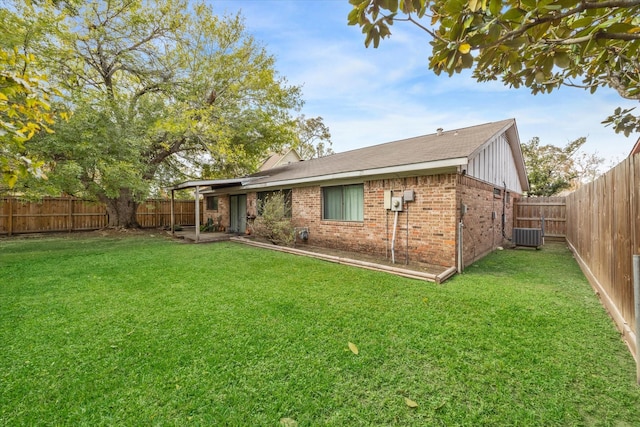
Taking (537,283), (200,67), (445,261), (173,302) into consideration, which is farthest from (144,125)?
(537,283)

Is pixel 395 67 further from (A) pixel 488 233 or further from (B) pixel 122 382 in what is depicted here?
(B) pixel 122 382

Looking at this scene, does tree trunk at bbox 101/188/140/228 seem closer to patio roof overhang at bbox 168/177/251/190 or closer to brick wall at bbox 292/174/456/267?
patio roof overhang at bbox 168/177/251/190

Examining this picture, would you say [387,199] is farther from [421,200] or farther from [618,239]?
[618,239]

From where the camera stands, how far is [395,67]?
8930mm

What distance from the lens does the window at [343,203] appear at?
26.4 feet

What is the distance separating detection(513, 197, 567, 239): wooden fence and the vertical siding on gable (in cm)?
92

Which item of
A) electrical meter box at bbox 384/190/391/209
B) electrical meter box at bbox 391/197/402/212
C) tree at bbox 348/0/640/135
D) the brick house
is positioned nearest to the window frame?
the brick house

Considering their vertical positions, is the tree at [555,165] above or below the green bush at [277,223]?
above

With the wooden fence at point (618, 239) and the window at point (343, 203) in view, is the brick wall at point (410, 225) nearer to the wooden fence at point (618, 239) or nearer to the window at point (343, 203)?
the window at point (343, 203)

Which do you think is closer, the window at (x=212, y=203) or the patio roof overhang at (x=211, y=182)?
the patio roof overhang at (x=211, y=182)

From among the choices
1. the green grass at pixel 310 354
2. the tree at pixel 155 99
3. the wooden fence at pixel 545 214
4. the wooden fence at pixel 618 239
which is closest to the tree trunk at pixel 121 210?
the tree at pixel 155 99

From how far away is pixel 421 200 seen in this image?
6613 mm

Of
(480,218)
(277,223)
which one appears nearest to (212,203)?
(277,223)

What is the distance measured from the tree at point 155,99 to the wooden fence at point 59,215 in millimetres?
1446
